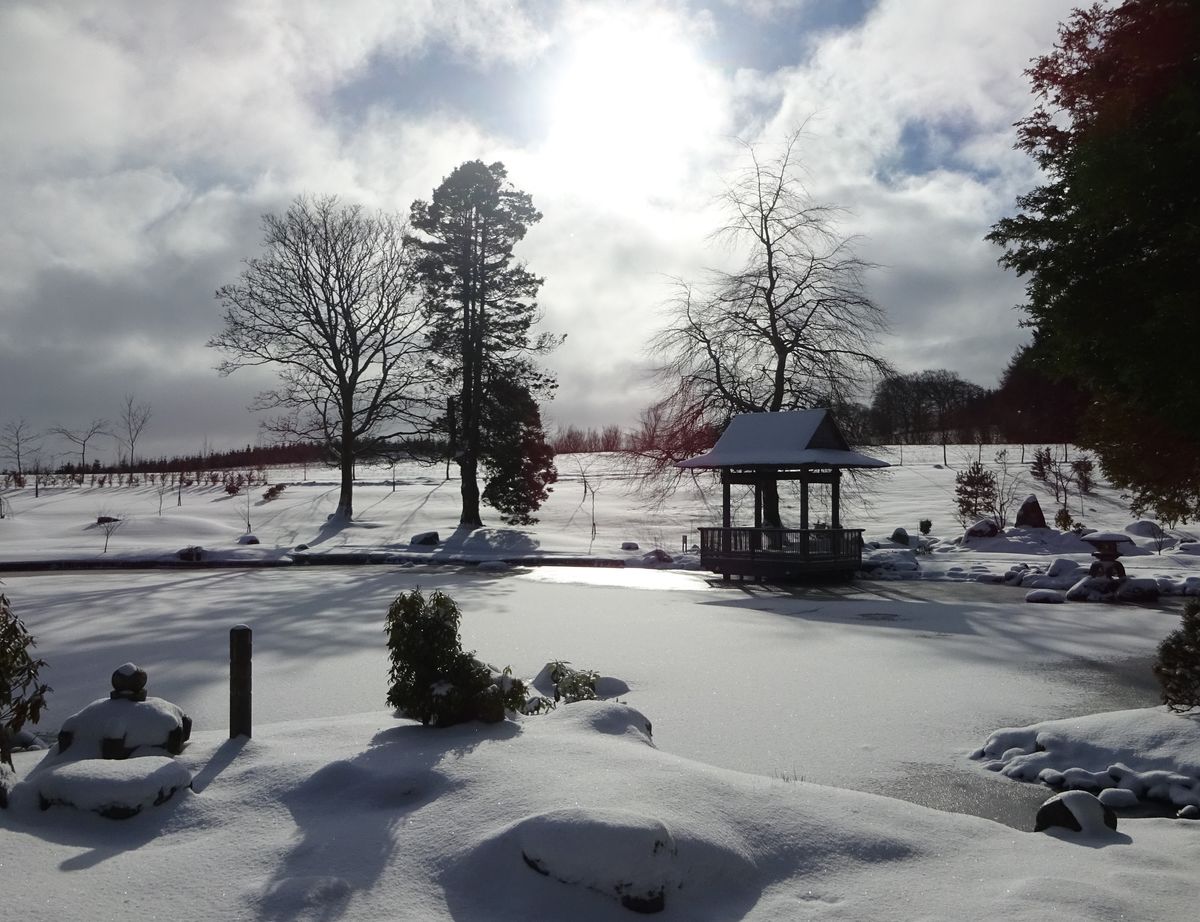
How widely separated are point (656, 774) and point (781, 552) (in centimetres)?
1558

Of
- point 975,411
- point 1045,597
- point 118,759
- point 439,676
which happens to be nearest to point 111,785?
point 118,759

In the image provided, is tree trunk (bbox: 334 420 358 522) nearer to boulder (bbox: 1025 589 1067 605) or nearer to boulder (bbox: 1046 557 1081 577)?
boulder (bbox: 1046 557 1081 577)

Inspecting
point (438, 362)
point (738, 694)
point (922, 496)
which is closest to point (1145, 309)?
point (738, 694)

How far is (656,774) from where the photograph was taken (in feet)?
15.9

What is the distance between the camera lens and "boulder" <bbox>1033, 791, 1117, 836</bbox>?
4.89 m

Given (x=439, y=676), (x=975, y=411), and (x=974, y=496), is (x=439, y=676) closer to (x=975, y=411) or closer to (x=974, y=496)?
(x=974, y=496)

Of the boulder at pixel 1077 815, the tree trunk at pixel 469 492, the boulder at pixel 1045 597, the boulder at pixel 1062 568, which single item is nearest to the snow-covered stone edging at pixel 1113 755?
the boulder at pixel 1077 815

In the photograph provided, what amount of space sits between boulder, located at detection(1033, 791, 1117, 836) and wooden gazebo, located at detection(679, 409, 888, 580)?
572 inches

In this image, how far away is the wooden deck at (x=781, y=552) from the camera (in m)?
19.6

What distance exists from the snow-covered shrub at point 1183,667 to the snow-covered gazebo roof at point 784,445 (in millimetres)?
12715

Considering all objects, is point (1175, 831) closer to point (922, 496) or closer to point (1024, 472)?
point (922, 496)

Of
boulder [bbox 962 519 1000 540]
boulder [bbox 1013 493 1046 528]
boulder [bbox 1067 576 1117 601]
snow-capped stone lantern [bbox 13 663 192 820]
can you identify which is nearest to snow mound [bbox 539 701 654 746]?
snow-capped stone lantern [bbox 13 663 192 820]

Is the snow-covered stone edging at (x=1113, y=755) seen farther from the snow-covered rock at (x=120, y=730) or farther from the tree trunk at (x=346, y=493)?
the tree trunk at (x=346, y=493)

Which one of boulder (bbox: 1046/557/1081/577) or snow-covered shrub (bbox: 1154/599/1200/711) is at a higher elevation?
snow-covered shrub (bbox: 1154/599/1200/711)
